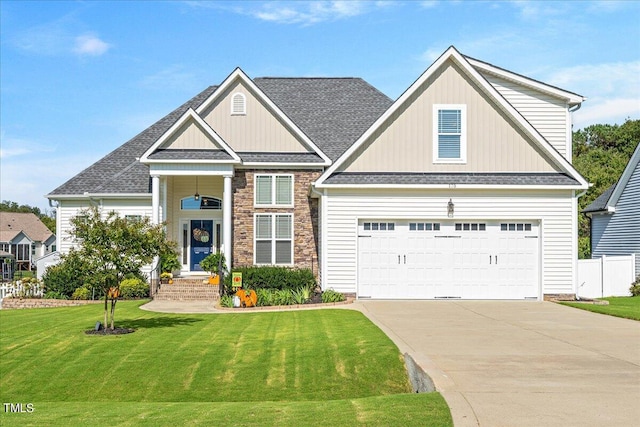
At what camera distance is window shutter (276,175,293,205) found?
24328 millimetres

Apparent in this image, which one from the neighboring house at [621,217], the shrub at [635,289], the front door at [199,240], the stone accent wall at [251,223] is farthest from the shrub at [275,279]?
the neighboring house at [621,217]

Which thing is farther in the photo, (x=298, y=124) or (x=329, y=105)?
(x=329, y=105)

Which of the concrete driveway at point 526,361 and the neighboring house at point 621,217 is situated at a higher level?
the neighboring house at point 621,217

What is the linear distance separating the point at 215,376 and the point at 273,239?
12.9m

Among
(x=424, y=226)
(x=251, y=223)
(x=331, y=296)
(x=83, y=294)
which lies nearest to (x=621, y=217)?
(x=424, y=226)

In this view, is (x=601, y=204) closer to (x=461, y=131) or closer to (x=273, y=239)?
(x=461, y=131)

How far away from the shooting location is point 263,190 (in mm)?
24344

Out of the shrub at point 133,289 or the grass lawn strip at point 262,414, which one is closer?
the grass lawn strip at point 262,414

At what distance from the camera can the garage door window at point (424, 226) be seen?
21455mm

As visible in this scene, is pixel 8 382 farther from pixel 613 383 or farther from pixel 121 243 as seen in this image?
pixel 613 383

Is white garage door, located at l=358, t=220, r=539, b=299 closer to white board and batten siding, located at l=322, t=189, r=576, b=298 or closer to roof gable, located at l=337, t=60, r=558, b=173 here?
white board and batten siding, located at l=322, t=189, r=576, b=298

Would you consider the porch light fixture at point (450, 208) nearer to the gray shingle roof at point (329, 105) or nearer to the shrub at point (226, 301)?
the gray shingle roof at point (329, 105)

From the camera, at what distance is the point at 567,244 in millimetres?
21281

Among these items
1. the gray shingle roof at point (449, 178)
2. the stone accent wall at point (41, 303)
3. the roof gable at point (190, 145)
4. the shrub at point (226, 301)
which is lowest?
the stone accent wall at point (41, 303)
